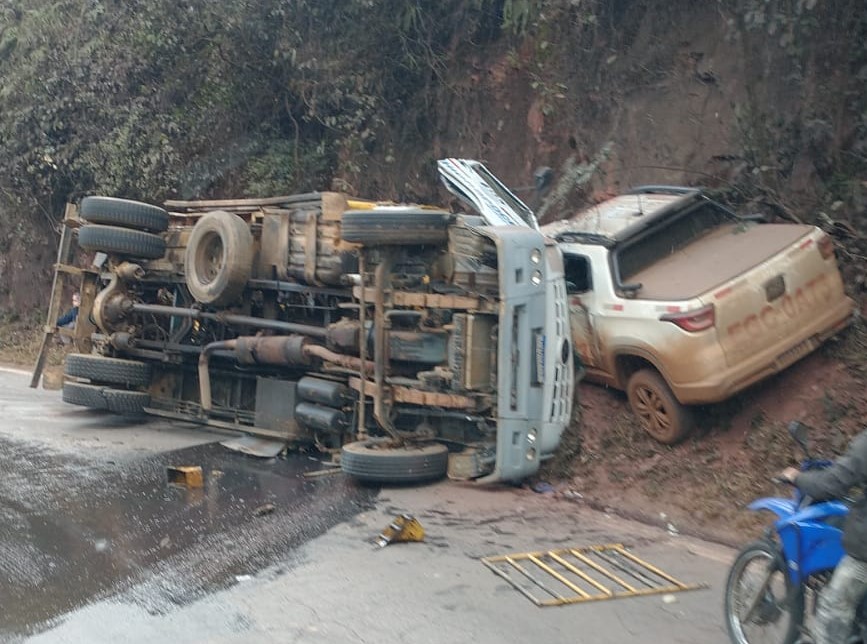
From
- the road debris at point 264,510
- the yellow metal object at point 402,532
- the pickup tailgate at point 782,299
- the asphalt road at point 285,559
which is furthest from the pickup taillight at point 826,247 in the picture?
the road debris at point 264,510

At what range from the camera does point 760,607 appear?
451 cm

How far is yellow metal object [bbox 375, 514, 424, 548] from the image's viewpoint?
639cm

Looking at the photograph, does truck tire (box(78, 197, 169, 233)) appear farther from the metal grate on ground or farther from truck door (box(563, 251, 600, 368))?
the metal grate on ground

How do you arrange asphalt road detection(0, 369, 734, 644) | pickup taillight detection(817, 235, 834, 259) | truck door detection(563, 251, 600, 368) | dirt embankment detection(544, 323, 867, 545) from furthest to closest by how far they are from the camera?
truck door detection(563, 251, 600, 368) → pickup taillight detection(817, 235, 834, 259) → dirt embankment detection(544, 323, 867, 545) → asphalt road detection(0, 369, 734, 644)

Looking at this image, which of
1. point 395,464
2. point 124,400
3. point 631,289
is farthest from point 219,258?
point 631,289

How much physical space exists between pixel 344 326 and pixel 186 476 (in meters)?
1.84

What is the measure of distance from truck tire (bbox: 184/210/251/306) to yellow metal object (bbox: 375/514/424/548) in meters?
3.83

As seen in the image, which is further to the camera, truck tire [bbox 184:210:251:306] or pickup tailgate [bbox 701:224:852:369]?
truck tire [bbox 184:210:251:306]

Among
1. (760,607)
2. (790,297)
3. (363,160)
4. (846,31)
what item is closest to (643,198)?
(790,297)

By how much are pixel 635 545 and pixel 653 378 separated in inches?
68.7

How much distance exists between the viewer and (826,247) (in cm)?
791

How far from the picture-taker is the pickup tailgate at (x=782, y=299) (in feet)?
24.0

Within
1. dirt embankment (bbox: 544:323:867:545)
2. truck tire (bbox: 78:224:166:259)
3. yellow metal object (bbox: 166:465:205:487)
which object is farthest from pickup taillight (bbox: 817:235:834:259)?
truck tire (bbox: 78:224:166:259)

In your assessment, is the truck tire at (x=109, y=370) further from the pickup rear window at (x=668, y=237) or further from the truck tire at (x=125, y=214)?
the pickup rear window at (x=668, y=237)
